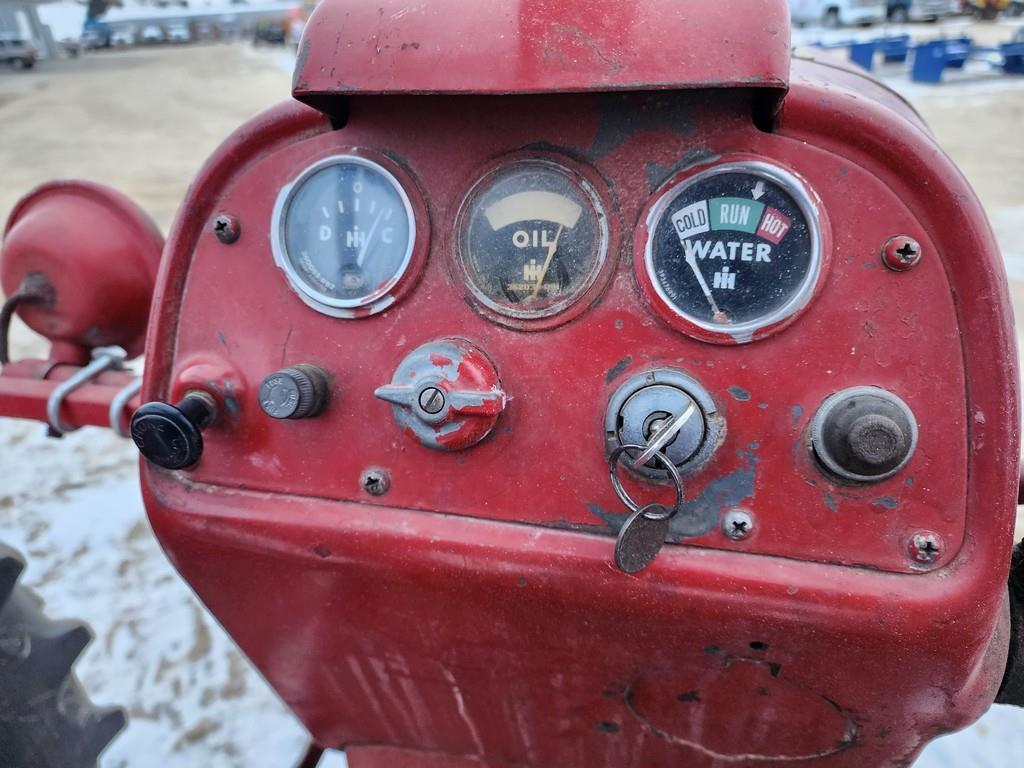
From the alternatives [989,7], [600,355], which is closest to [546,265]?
[600,355]

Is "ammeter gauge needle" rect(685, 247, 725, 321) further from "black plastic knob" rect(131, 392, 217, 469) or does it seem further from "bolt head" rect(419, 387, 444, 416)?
"black plastic knob" rect(131, 392, 217, 469)

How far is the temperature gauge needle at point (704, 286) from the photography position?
95cm

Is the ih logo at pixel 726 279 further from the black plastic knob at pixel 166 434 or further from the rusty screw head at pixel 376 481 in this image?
the black plastic knob at pixel 166 434

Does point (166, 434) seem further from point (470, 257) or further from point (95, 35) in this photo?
point (95, 35)

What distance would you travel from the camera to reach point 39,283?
5.29 ft

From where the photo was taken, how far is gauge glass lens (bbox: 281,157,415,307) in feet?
3.47

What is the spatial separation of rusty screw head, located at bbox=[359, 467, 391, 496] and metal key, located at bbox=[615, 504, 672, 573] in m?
0.39

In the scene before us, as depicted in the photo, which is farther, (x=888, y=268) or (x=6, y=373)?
(x=6, y=373)

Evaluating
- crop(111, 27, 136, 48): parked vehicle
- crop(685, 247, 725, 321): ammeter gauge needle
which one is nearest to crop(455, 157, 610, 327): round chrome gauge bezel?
crop(685, 247, 725, 321): ammeter gauge needle

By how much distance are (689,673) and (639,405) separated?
462mm

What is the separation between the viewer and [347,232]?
42.7 inches

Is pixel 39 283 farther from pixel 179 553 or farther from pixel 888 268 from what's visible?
pixel 888 268

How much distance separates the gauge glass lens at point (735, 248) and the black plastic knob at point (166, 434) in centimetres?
70

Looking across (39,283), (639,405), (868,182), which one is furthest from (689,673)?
(39,283)
